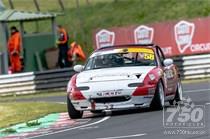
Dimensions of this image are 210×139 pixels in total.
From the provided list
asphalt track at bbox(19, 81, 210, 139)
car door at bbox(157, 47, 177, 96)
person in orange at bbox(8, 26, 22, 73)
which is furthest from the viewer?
person in orange at bbox(8, 26, 22, 73)

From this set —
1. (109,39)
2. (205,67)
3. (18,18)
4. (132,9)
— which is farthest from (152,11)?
(205,67)

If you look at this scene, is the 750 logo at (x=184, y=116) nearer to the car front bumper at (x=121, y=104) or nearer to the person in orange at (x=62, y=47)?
the car front bumper at (x=121, y=104)

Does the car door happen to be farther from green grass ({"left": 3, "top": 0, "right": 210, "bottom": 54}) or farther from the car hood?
green grass ({"left": 3, "top": 0, "right": 210, "bottom": 54})

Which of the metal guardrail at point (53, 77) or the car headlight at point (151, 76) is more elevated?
the car headlight at point (151, 76)

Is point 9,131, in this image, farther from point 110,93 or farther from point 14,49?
point 14,49

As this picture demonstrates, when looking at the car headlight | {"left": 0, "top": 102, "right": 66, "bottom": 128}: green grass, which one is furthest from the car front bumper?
{"left": 0, "top": 102, "right": 66, "bottom": 128}: green grass

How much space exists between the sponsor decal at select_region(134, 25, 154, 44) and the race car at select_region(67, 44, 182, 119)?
1553 cm

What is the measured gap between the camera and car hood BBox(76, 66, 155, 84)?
16.9 metres

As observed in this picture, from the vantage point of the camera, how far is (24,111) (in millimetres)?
20469

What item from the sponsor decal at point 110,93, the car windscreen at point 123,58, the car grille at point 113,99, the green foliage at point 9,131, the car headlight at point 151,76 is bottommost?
the green foliage at point 9,131

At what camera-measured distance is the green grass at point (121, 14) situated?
40031mm

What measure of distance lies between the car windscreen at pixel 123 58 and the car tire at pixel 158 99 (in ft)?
3.02

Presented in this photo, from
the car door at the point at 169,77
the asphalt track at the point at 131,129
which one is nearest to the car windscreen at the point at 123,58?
the car door at the point at 169,77

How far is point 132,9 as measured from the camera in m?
43.3
